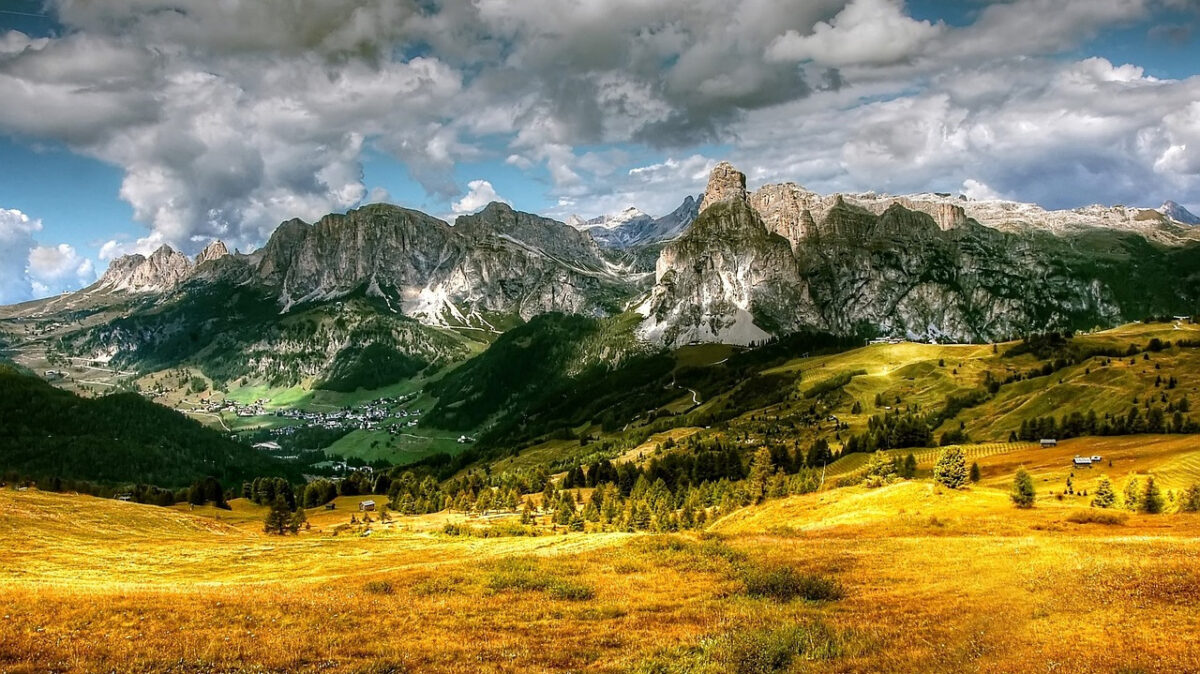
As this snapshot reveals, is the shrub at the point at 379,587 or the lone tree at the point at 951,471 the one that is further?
the lone tree at the point at 951,471

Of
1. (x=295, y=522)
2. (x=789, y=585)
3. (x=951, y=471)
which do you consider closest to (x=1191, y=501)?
(x=951, y=471)

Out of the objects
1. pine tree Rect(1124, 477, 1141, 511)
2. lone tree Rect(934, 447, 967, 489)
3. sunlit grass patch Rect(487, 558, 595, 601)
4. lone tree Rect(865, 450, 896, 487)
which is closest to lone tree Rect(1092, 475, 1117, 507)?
pine tree Rect(1124, 477, 1141, 511)

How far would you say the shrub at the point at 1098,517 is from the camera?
72.6 meters

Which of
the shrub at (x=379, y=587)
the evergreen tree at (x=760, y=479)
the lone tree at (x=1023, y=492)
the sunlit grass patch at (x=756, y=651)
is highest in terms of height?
the sunlit grass patch at (x=756, y=651)

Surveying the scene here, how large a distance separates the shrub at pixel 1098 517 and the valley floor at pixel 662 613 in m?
10.4

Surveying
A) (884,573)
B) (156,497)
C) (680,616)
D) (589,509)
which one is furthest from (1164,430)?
(156,497)

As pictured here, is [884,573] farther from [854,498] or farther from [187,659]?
[854,498]

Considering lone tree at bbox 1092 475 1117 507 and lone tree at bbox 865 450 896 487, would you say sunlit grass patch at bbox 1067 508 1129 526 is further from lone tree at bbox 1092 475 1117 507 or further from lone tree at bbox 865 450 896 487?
lone tree at bbox 865 450 896 487

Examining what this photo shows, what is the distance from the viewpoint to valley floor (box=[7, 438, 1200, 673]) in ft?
83.7

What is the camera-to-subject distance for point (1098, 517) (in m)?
75.3

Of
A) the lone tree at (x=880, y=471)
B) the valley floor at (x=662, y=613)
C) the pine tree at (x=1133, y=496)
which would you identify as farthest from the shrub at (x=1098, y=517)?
the lone tree at (x=880, y=471)

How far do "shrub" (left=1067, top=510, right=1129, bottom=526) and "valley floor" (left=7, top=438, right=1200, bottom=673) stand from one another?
409 inches

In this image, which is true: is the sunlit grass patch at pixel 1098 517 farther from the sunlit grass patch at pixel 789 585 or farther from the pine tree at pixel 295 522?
the pine tree at pixel 295 522

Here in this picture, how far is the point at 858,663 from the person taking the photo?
2502cm
